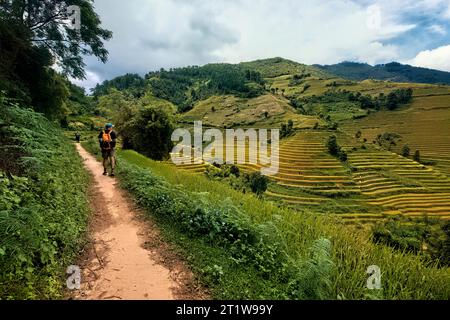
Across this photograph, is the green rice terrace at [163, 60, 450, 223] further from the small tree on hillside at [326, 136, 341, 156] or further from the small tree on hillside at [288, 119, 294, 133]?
the small tree on hillside at [288, 119, 294, 133]

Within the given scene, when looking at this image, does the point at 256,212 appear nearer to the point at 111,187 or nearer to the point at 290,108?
the point at 111,187

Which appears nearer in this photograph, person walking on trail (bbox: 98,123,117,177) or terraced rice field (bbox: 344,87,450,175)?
person walking on trail (bbox: 98,123,117,177)

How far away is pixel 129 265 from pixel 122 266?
131mm

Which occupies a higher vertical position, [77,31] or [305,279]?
[77,31]

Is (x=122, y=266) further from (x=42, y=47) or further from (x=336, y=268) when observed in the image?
(x=42, y=47)

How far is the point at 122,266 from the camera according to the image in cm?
591

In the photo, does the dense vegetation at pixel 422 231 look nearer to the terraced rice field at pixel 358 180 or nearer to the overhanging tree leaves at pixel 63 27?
the terraced rice field at pixel 358 180

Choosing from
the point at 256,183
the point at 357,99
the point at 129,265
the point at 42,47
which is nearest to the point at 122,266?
the point at 129,265

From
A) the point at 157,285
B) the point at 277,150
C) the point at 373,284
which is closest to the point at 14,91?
the point at 157,285

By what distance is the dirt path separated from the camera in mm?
5066

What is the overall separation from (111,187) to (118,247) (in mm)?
6312

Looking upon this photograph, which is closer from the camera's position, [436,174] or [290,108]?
[436,174]

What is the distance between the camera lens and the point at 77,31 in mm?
22750

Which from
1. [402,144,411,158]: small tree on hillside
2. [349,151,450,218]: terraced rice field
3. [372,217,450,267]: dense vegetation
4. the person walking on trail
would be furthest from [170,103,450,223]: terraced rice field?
the person walking on trail
